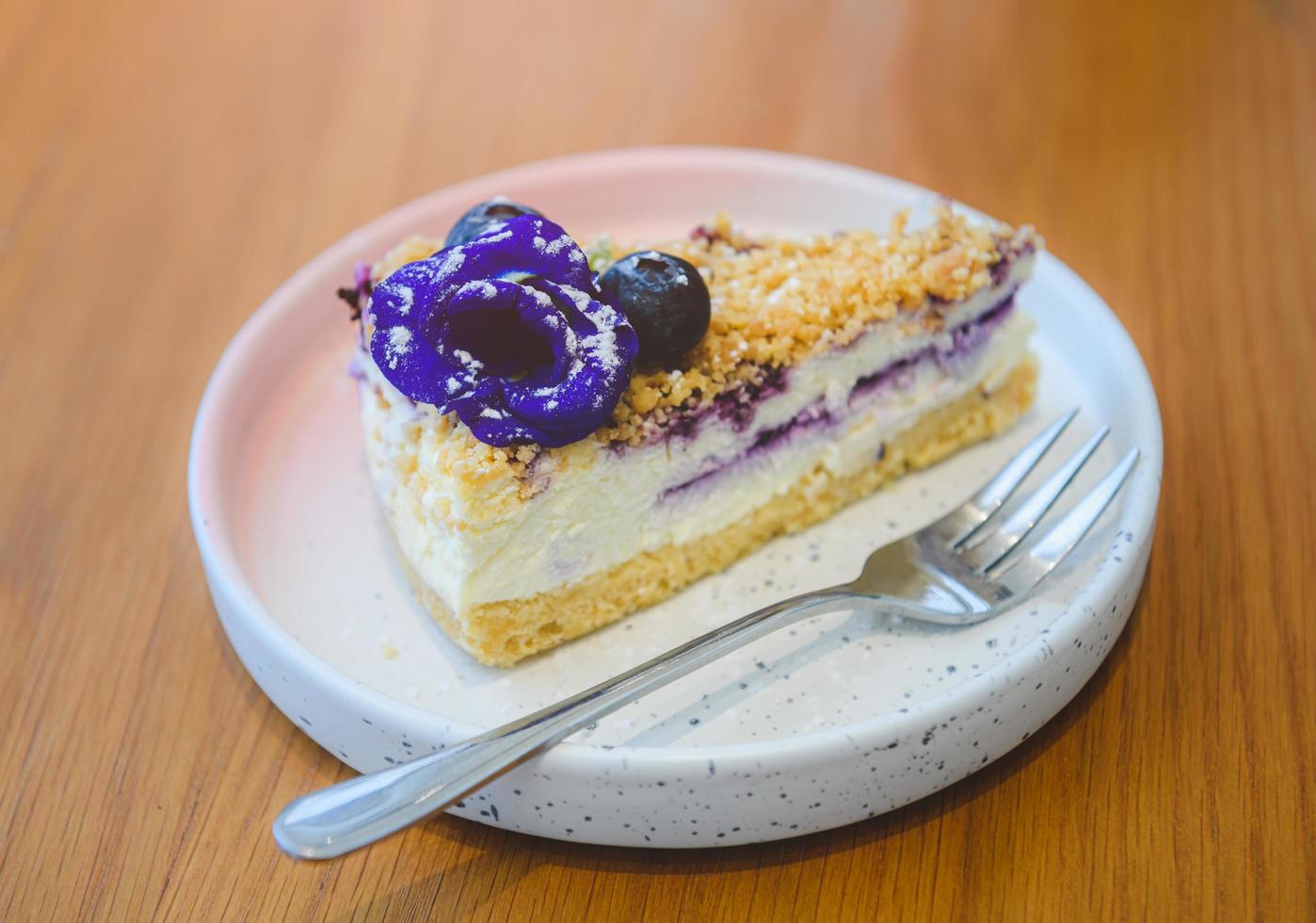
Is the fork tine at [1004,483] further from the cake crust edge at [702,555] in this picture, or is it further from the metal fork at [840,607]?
the cake crust edge at [702,555]

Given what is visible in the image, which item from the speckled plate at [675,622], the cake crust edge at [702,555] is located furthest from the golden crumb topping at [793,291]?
the speckled plate at [675,622]

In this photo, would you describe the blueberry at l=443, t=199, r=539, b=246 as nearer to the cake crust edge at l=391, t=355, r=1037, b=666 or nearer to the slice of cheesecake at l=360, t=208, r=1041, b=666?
the slice of cheesecake at l=360, t=208, r=1041, b=666

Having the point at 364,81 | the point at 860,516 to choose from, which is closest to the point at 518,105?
the point at 364,81

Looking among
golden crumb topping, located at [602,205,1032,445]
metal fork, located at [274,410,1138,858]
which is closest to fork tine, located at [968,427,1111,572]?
metal fork, located at [274,410,1138,858]

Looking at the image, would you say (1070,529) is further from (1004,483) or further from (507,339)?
(507,339)

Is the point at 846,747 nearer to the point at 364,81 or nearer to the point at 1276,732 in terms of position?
the point at 1276,732

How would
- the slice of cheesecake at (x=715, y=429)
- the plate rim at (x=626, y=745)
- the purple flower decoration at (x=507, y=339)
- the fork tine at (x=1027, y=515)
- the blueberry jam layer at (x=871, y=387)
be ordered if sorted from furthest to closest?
the blueberry jam layer at (x=871, y=387) < the fork tine at (x=1027, y=515) < the slice of cheesecake at (x=715, y=429) < the purple flower decoration at (x=507, y=339) < the plate rim at (x=626, y=745)

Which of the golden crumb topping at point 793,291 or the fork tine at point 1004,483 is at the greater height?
the golden crumb topping at point 793,291
